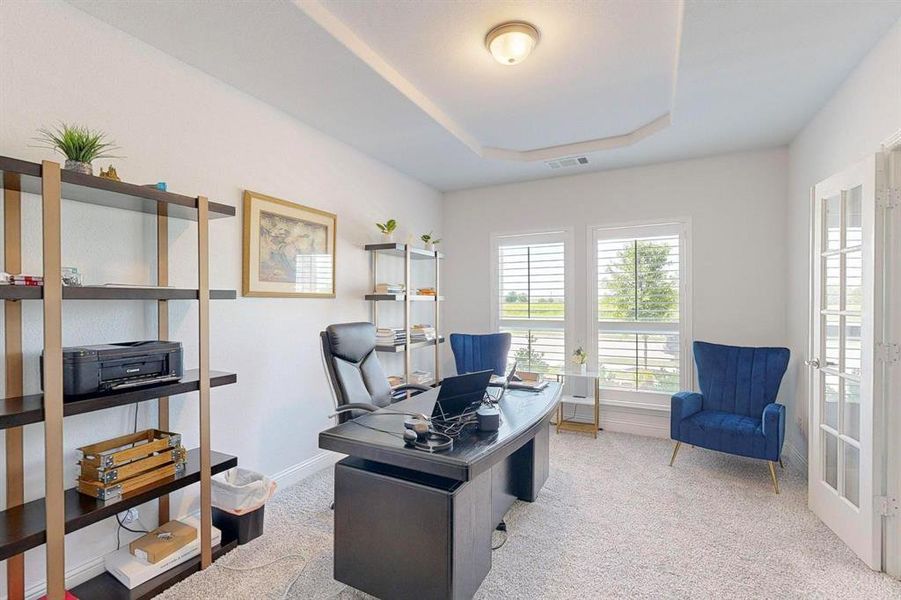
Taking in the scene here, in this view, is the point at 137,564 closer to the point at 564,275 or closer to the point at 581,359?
the point at 581,359

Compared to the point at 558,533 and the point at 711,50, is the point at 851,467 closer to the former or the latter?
the point at 558,533

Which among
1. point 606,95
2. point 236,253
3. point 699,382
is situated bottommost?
point 699,382

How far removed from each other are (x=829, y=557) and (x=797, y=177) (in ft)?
9.08

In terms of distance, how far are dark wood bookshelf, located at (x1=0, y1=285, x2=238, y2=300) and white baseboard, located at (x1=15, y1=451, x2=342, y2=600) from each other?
126 centimetres

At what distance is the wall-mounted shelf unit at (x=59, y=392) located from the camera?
154 centimetres

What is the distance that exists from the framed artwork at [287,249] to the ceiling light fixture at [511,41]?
5.61ft

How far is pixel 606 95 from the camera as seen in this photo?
2902 millimetres

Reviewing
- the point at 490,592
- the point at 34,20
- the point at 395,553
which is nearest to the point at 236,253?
the point at 34,20

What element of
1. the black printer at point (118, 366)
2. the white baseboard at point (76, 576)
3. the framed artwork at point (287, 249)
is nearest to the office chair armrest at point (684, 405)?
the framed artwork at point (287, 249)

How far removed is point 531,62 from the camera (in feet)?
8.21

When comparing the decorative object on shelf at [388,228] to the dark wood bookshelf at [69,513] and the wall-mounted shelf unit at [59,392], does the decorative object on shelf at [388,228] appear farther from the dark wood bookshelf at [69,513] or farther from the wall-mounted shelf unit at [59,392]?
the dark wood bookshelf at [69,513]

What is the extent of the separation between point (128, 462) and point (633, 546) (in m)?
2.51

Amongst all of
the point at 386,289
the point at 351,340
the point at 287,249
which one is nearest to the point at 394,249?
the point at 386,289

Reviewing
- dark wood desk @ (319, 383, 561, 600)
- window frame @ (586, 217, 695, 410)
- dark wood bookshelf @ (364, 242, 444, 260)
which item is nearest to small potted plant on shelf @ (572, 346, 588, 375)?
window frame @ (586, 217, 695, 410)
